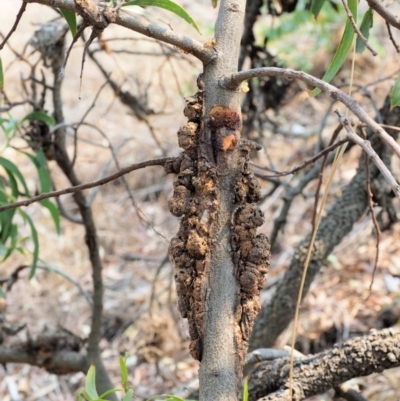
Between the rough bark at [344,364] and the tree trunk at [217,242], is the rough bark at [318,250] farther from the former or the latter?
the tree trunk at [217,242]

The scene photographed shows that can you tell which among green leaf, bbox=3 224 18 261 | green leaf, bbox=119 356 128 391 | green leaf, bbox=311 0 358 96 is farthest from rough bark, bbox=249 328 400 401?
green leaf, bbox=3 224 18 261

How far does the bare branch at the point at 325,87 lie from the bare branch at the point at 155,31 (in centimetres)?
5

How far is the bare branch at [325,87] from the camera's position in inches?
21.4

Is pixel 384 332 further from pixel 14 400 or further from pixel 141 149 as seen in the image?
pixel 141 149

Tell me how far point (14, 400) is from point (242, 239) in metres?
2.20

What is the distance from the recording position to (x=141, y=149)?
4.62m

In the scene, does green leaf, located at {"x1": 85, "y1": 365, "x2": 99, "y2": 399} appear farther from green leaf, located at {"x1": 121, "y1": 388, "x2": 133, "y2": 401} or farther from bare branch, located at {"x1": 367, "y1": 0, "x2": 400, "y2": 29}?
bare branch, located at {"x1": 367, "y1": 0, "x2": 400, "y2": 29}

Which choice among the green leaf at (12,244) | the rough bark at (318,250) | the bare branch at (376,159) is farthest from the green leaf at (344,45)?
the green leaf at (12,244)

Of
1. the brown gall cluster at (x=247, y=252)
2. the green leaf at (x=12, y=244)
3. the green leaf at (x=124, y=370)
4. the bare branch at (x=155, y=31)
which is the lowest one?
the green leaf at (x=124, y=370)

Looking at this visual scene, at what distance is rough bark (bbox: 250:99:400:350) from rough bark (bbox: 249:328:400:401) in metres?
0.48

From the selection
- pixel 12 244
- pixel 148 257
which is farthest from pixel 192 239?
pixel 148 257

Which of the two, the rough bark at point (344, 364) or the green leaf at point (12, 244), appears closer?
the rough bark at point (344, 364)

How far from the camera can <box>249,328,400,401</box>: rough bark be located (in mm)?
1022

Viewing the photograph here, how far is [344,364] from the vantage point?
1.04 metres
